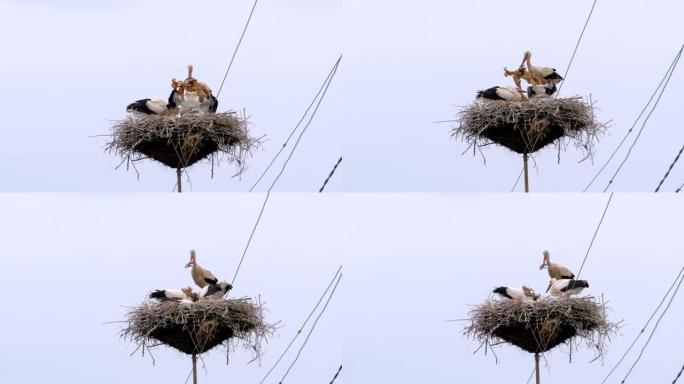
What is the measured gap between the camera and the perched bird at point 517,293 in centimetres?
2080

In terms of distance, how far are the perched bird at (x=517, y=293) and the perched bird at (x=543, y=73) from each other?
4.64ft

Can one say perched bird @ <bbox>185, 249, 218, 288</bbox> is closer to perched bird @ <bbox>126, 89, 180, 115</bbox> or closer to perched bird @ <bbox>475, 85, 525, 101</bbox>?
perched bird @ <bbox>126, 89, 180, 115</bbox>

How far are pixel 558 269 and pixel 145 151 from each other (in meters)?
2.96

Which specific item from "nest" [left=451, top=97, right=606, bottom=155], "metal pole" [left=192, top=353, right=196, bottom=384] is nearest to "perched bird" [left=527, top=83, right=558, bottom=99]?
"nest" [left=451, top=97, right=606, bottom=155]

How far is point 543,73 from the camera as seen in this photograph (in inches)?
834

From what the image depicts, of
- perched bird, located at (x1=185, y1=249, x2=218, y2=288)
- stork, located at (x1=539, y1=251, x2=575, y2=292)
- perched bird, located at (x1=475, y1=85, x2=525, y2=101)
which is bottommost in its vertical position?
perched bird, located at (x1=185, y1=249, x2=218, y2=288)

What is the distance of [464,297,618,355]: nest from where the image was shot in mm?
20641

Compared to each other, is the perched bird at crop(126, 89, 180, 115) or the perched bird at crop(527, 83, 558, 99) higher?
the perched bird at crop(527, 83, 558, 99)

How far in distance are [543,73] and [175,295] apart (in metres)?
2.89

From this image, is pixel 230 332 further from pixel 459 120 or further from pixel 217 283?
pixel 459 120

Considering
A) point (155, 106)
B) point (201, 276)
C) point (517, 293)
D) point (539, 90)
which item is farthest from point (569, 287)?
point (155, 106)

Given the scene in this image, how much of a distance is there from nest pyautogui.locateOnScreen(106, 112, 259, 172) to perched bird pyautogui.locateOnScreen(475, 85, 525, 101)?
1568 mm

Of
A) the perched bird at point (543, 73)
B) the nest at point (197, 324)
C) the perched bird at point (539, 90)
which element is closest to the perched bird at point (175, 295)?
the nest at point (197, 324)

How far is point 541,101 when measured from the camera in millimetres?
20750
